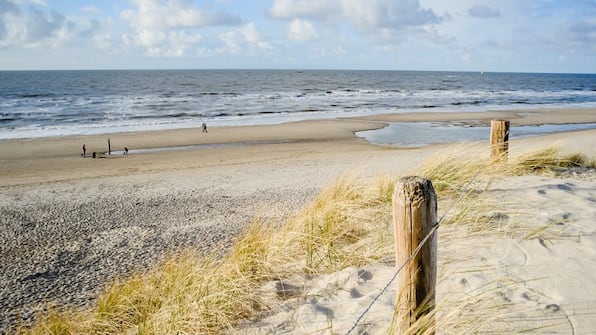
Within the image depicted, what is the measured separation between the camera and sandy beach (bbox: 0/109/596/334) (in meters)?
3.64

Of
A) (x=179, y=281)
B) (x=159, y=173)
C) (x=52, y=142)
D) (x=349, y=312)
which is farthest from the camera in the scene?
(x=52, y=142)

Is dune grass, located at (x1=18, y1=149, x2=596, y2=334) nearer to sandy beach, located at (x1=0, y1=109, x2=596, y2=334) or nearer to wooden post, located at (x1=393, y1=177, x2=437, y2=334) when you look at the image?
wooden post, located at (x1=393, y1=177, x2=437, y2=334)

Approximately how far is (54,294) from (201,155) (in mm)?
10368

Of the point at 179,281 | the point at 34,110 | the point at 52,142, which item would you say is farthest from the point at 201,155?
the point at 34,110

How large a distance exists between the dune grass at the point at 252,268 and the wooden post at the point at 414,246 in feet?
0.79

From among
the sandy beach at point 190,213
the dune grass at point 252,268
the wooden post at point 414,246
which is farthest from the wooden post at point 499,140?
the wooden post at point 414,246

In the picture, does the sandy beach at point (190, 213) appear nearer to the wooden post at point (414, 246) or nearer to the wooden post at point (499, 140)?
the wooden post at point (499, 140)

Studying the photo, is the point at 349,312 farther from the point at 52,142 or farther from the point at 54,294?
the point at 52,142

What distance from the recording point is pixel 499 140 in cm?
761

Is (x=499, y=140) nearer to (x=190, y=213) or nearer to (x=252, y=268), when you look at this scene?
(x=252, y=268)

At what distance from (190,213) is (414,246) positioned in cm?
634

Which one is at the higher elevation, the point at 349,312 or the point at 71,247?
the point at 349,312

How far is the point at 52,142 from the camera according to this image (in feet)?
58.6

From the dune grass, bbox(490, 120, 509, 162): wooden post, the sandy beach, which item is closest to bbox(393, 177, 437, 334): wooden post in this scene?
the dune grass
